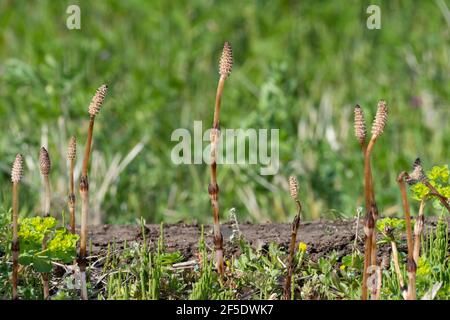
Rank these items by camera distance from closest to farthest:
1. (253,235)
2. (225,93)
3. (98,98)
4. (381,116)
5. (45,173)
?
1. (381,116)
2. (98,98)
3. (45,173)
4. (253,235)
5. (225,93)

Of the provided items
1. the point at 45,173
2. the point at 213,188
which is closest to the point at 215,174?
the point at 213,188

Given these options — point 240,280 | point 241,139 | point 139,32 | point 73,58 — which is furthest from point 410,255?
point 139,32

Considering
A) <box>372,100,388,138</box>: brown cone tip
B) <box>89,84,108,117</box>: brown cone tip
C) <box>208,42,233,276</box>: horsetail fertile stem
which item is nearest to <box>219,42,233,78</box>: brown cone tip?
<box>208,42,233,276</box>: horsetail fertile stem

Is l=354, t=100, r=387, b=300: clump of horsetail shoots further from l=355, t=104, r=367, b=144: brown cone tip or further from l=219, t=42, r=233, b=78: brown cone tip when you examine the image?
l=219, t=42, r=233, b=78: brown cone tip

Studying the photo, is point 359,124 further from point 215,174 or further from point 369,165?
point 215,174

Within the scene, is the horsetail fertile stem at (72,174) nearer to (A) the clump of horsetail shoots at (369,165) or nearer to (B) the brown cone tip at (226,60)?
(B) the brown cone tip at (226,60)
